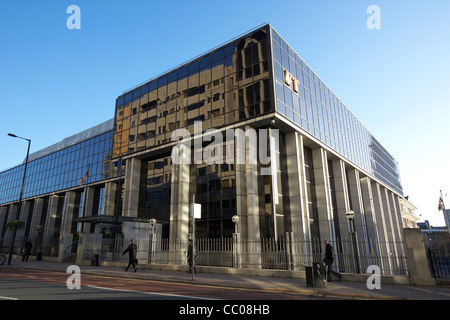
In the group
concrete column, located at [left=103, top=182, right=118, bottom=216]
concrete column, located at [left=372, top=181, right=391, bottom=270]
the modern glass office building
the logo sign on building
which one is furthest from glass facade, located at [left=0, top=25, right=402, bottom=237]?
concrete column, located at [left=103, top=182, right=118, bottom=216]

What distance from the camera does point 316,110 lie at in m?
33.6

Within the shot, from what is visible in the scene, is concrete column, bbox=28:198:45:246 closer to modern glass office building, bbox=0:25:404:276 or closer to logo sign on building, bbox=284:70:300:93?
modern glass office building, bbox=0:25:404:276

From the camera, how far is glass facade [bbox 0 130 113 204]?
49.8 m

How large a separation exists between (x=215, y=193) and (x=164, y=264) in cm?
917

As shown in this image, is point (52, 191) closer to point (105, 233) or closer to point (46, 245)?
point (46, 245)

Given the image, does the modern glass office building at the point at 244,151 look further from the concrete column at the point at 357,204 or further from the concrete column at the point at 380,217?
the concrete column at the point at 380,217

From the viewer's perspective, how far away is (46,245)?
34.5 meters

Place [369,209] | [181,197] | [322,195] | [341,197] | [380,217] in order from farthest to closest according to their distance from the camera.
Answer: [380,217]
[369,209]
[341,197]
[322,195]
[181,197]

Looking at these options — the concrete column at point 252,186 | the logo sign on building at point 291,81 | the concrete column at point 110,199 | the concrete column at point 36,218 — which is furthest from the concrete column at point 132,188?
the concrete column at point 36,218

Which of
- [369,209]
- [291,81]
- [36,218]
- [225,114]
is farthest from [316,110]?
[36,218]

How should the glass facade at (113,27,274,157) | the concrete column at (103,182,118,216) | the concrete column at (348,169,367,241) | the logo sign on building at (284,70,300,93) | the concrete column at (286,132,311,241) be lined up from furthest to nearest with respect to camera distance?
the concrete column at (103,182,118,216) < the concrete column at (348,169,367,241) < the logo sign on building at (284,70,300,93) < the glass facade at (113,27,274,157) < the concrete column at (286,132,311,241)

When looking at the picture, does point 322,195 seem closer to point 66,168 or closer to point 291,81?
point 291,81

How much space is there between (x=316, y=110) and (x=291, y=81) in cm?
640

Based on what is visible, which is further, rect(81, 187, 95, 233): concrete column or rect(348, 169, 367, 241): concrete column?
rect(81, 187, 95, 233): concrete column
